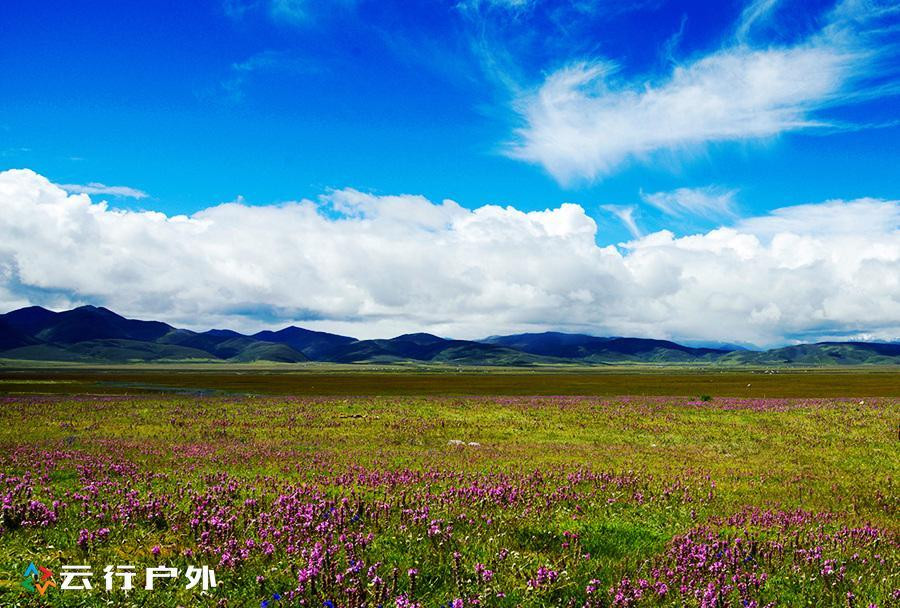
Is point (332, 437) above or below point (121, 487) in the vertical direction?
below

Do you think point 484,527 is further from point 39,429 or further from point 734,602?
point 39,429

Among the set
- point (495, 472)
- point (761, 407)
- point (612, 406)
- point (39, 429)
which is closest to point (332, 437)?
point (495, 472)

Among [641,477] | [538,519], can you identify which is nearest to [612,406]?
[641,477]

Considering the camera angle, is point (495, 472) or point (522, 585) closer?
point (522, 585)

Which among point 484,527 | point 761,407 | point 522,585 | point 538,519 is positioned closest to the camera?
point 522,585

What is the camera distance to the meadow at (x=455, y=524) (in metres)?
6.96

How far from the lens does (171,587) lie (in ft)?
22.1

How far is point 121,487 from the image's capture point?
11.1m

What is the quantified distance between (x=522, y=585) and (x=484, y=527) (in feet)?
8.54

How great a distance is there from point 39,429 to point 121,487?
872 inches

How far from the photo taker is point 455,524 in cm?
977

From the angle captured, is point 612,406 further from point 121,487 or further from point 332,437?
point 121,487

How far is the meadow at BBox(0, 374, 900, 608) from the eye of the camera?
6.96 metres

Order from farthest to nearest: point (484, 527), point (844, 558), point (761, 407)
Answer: point (761, 407), point (484, 527), point (844, 558)
